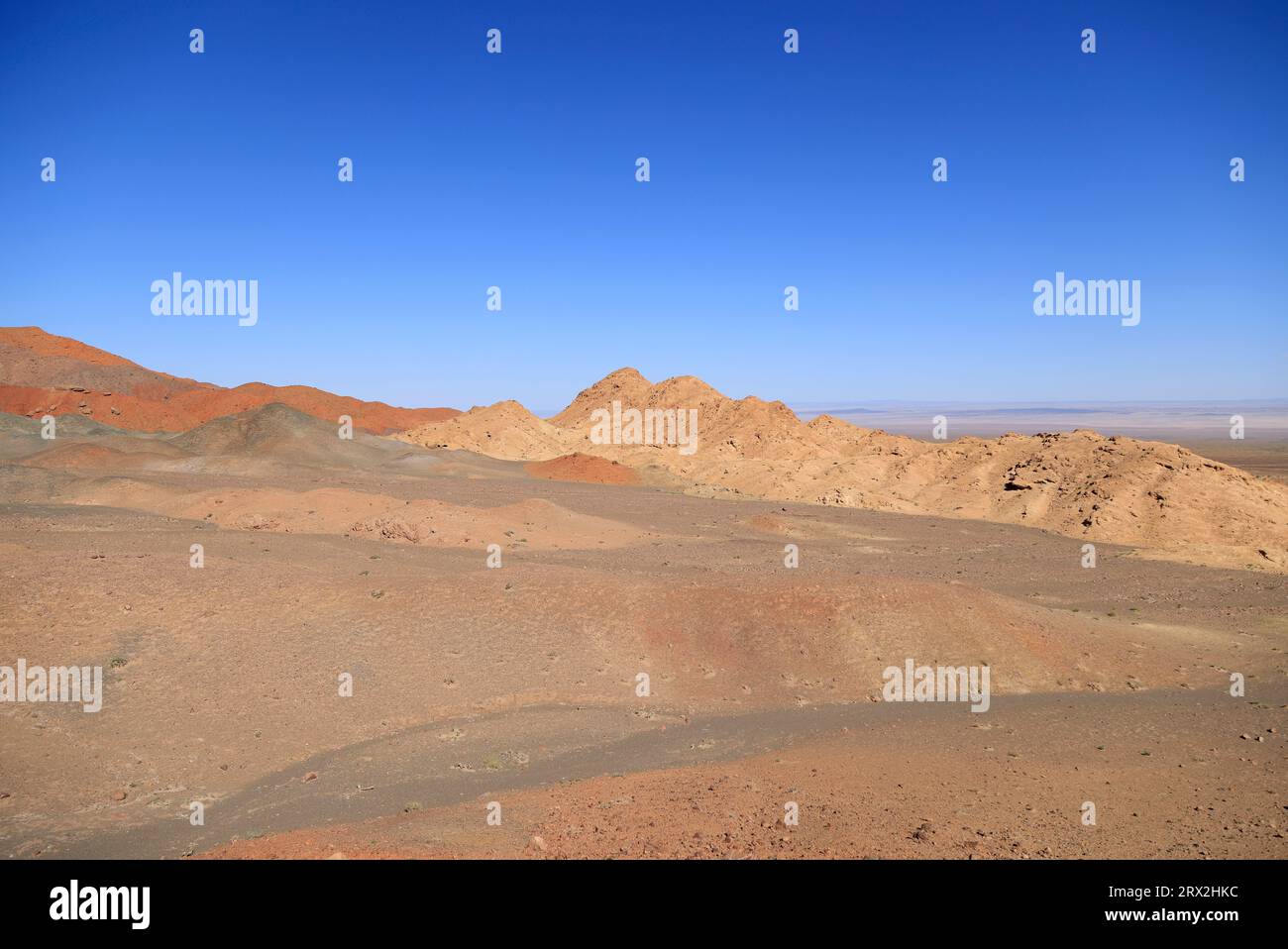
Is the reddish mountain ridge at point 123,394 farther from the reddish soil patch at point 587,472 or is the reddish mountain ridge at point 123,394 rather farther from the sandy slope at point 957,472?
the reddish soil patch at point 587,472

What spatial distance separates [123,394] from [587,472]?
56.8 metres

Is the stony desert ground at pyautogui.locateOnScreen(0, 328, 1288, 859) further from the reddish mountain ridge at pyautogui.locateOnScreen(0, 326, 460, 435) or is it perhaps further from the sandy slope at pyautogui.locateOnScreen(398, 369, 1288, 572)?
the reddish mountain ridge at pyautogui.locateOnScreen(0, 326, 460, 435)

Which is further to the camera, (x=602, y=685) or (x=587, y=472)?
(x=587, y=472)

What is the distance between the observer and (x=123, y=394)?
80812 millimetres

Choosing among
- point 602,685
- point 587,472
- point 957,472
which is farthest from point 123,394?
point 602,685

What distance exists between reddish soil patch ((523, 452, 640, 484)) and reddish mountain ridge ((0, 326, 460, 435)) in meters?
30.2

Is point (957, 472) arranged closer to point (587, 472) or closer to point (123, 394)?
point (587, 472)

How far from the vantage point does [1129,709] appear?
15812mm

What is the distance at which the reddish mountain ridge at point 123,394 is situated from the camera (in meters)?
70.9

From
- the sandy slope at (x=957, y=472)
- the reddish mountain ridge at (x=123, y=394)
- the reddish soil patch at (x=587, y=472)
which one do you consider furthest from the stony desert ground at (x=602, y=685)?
the reddish mountain ridge at (x=123, y=394)

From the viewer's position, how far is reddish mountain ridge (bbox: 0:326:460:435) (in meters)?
70.9
